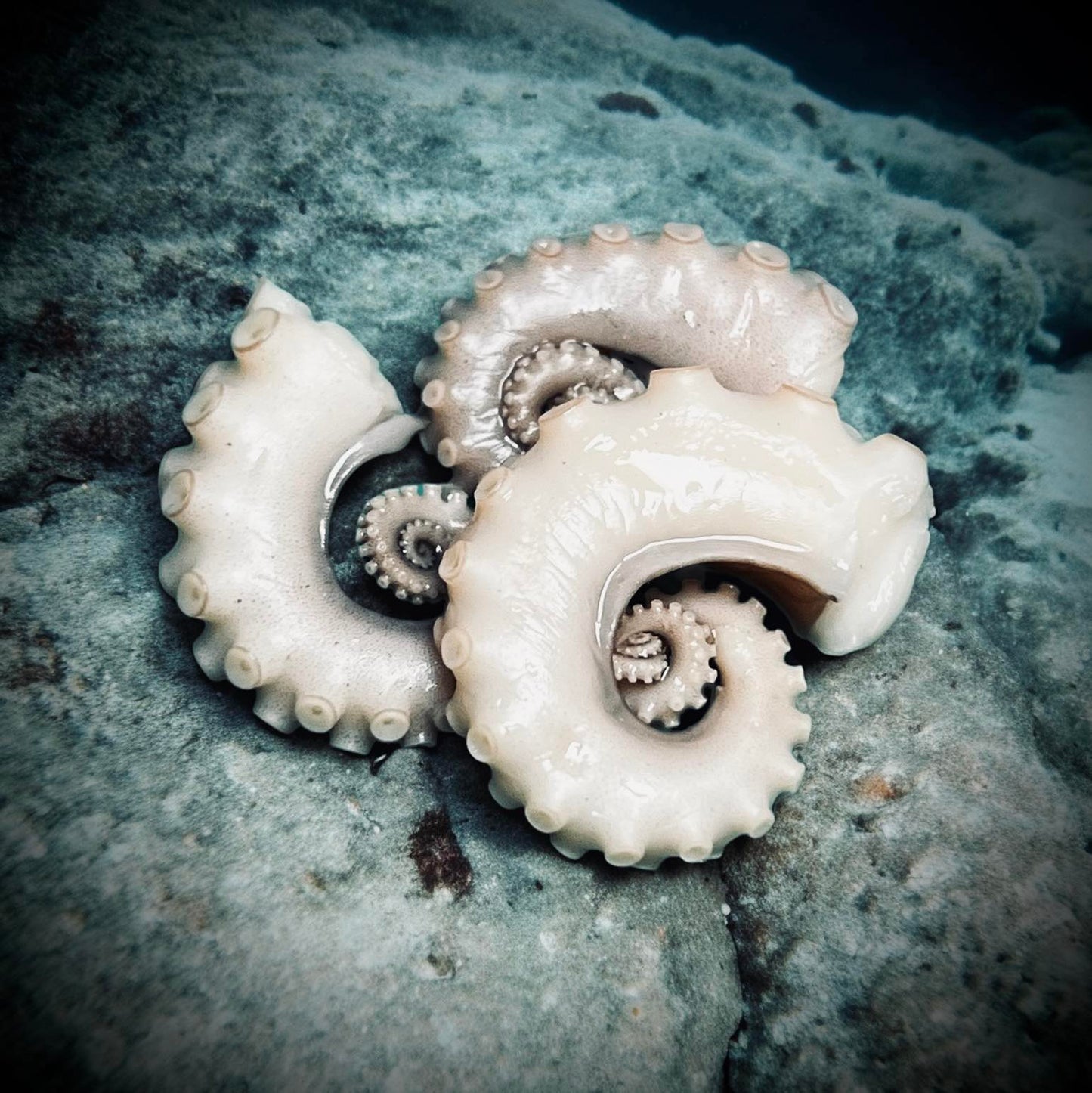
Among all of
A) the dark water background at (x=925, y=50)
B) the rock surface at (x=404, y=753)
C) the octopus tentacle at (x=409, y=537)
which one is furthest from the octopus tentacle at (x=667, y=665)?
the dark water background at (x=925, y=50)

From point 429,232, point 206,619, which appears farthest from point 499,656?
point 429,232

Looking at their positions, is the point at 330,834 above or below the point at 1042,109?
below

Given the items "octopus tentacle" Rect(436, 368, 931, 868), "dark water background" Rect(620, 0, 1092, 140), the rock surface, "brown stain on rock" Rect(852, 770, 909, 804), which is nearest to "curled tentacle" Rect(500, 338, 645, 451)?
"octopus tentacle" Rect(436, 368, 931, 868)

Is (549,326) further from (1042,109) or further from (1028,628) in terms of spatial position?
(1042,109)

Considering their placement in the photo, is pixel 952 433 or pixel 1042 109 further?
pixel 1042 109

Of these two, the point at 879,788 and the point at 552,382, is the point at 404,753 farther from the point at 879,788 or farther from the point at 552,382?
the point at 879,788

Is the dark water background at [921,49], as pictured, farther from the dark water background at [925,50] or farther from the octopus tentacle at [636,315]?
the octopus tentacle at [636,315]
